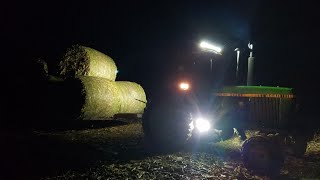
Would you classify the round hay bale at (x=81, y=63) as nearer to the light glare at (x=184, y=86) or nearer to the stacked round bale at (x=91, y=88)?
the stacked round bale at (x=91, y=88)

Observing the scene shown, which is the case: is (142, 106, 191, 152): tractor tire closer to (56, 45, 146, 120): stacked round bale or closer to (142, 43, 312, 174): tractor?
(142, 43, 312, 174): tractor

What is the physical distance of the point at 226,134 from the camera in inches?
371

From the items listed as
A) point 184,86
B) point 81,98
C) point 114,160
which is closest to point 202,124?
point 184,86

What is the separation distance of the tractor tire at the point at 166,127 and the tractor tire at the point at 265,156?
7.09 ft

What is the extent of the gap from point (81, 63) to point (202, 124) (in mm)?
6053

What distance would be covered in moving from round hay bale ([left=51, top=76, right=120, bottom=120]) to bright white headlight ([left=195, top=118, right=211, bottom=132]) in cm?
445

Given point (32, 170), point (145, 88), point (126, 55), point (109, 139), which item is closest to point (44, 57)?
point (109, 139)

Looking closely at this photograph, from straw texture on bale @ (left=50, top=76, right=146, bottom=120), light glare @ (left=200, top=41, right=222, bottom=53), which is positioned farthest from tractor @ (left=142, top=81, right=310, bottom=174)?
straw texture on bale @ (left=50, top=76, right=146, bottom=120)

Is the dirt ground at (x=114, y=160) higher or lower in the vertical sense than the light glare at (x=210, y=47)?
lower

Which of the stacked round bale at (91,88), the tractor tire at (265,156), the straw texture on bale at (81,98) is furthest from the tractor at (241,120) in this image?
the straw texture on bale at (81,98)

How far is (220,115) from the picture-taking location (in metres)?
8.31

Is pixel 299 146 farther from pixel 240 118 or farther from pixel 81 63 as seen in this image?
pixel 81 63

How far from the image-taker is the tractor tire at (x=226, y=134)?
9.07 metres

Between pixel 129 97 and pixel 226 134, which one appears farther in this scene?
pixel 129 97
